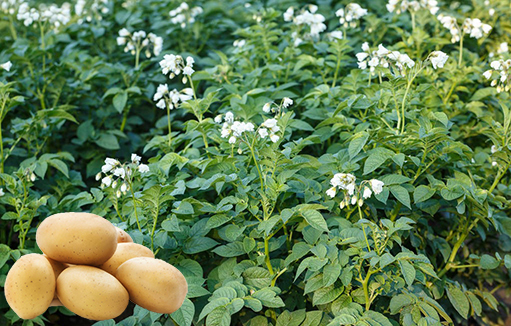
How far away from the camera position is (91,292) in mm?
707

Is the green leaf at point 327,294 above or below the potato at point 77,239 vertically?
below

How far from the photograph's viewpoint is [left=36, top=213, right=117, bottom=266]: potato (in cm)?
72

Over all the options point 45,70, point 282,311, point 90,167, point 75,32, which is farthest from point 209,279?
point 75,32

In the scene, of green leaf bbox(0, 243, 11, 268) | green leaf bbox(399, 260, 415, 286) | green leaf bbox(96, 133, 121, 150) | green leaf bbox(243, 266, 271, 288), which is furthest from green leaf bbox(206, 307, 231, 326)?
green leaf bbox(96, 133, 121, 150)

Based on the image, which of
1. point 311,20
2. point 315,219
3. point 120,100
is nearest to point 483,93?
point 311,20

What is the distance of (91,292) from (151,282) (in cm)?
8

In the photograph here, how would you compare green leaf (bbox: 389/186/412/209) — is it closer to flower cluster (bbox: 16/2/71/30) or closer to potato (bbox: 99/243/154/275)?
potato (bbox: 99/243/154/275)

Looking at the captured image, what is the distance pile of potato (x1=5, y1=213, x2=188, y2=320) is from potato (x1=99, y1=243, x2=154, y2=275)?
17mm

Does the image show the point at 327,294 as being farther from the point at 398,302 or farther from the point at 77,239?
the point at 77,239

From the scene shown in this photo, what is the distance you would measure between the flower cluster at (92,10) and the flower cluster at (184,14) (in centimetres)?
80

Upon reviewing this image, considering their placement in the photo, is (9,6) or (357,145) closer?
(357,145)

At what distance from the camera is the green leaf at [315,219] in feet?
6.64

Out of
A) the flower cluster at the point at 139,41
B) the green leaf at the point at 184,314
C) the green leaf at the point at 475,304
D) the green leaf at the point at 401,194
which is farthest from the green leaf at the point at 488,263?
the flower cluster at the point at 139,41

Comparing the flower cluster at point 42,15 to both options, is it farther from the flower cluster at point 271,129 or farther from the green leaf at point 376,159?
the green leaf at point 376,159
